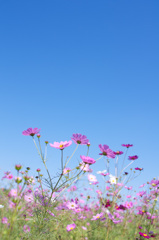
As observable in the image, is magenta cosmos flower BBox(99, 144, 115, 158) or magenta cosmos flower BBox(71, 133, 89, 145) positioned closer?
magenta cosmos flower BBox(71, 133, 89, 145)

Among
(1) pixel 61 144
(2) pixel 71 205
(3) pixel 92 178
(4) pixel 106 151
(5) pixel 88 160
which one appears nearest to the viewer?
(5) pixel 88 160

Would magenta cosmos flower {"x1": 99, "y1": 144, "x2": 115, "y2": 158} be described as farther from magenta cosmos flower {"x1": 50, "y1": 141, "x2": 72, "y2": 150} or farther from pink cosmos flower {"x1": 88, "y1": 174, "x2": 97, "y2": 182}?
pink cosmos flower {"x1": 88, "y1": 174, "x2": 97, "y2": 182}

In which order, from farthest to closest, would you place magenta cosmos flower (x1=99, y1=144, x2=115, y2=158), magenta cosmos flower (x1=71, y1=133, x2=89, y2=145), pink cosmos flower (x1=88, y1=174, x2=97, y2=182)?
pink cosmos flower (x1=88, y1=174, x2=97, y2=182) < magenta cosmos flower (x1=99, y1=144, x2=115, y2=158) < magenta cosmos flower (x1=71, y1=133, x2=89, y2=145)

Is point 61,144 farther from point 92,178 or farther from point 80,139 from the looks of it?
point 92,178

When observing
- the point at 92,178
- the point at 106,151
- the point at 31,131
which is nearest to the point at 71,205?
the point at 92,178

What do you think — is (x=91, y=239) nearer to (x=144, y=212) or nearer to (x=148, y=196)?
(x=144, y=212)

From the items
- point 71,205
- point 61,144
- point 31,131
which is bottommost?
point 71,205

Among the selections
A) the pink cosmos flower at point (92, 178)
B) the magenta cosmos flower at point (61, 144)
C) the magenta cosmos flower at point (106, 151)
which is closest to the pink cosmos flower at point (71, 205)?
the pink cosmos flower at point (92, 178)

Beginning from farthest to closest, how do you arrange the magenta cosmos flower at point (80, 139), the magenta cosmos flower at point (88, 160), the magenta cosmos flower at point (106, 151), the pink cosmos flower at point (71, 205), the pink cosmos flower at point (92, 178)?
the pink cosmos flower at point (92, 178) < the pink cosmos flower at point (71, 205) < the magenta cosmos flower at point (106, 151) < the magenta cosmos flower at point (80, 139) < the magenta cosmos flower at point (88, 160)

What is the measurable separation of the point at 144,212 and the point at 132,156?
1235 millimetres

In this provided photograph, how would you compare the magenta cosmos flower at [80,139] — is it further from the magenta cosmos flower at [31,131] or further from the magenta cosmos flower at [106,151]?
the magenta cosmos flower at [31,131]

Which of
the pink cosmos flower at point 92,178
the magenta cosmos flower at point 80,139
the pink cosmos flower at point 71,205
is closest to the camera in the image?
the magenta cosmos flower at point 80,139

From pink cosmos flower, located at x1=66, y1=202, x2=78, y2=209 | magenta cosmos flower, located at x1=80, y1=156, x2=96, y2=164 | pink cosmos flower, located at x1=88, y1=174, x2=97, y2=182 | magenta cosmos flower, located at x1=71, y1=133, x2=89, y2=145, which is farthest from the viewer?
pink cosmos flower, located at x1=88, y1=174, x2=97, y2=182

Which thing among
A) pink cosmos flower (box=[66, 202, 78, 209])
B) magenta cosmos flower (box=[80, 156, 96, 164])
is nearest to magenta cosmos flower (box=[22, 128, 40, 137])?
magenta cosmos flower (box=[80, 156, 96, 164])
